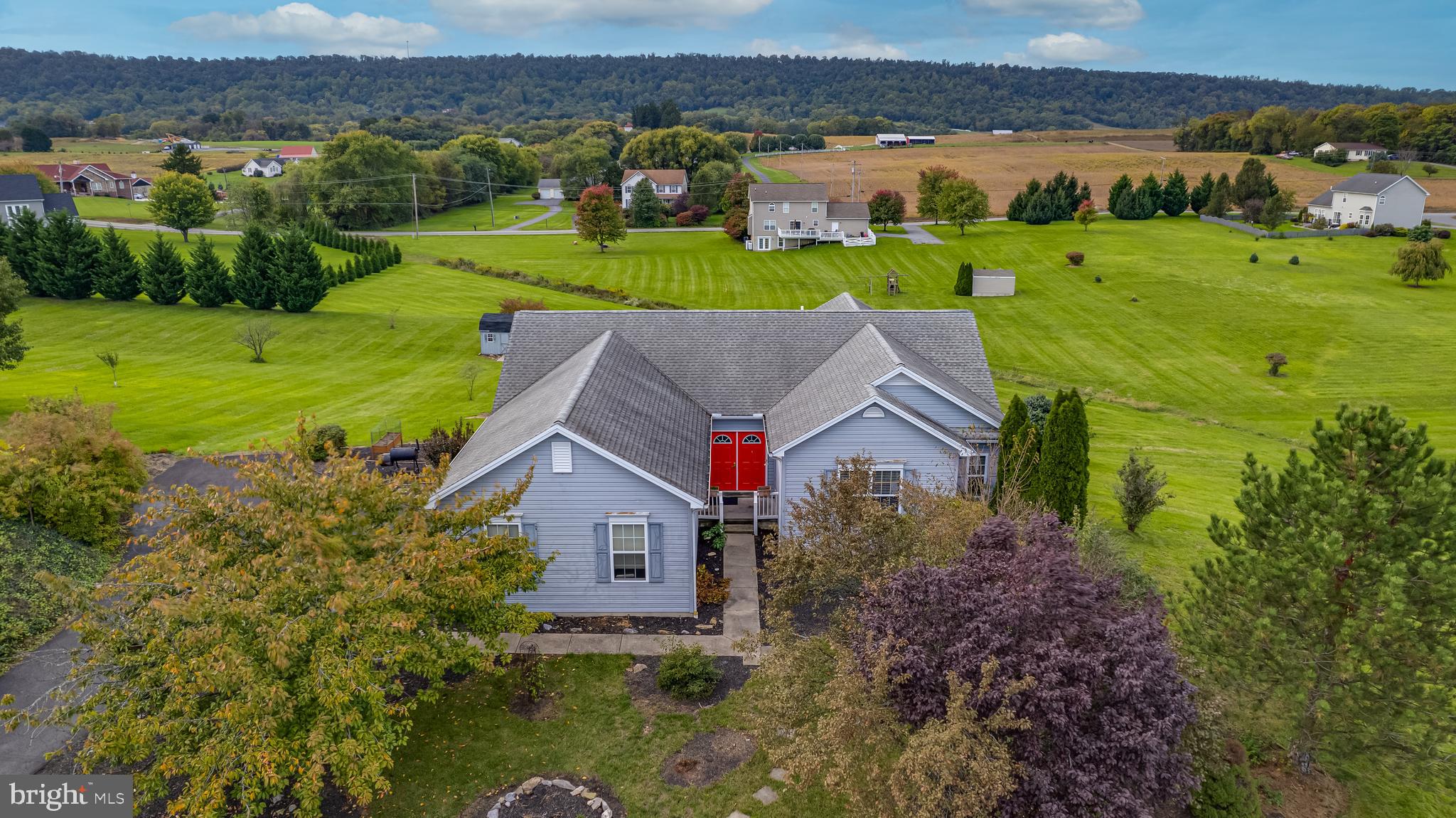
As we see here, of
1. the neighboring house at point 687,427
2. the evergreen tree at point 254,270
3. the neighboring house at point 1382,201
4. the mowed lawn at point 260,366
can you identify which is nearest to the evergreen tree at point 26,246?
the mowed lawn at point 260,366

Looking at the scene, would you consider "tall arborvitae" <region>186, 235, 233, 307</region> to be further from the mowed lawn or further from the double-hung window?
the double-hung window

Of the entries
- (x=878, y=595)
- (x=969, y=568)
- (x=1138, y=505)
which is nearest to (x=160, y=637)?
(x=878, y=595)

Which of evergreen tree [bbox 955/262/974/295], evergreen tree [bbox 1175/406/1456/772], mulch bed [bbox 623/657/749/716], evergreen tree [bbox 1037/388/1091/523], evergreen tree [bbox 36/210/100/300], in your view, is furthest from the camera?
evergreen tree [bbox 955/262/974/295]

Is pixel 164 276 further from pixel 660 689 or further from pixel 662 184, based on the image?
pixel 662 184

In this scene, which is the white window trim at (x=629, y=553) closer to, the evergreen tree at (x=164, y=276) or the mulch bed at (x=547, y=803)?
the mulch bed at (x=547, y=803)

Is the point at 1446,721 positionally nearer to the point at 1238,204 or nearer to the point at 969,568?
the point at 969,568
